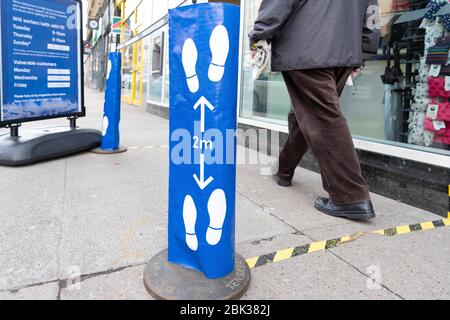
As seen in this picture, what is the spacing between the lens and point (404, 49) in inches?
134

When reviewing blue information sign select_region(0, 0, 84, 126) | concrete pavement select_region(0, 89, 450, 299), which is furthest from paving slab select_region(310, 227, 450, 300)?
blue information sign select_region(0, 0, 84, 126)

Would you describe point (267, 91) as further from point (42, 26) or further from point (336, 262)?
point (336, 262)

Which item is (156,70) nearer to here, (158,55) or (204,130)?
(158,55)

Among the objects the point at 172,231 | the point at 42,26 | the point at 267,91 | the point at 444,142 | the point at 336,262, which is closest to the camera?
the point at 172,231

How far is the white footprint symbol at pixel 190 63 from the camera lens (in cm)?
152

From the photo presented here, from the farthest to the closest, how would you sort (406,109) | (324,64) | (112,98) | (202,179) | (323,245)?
(112,98) < (406,109) < (324,64) < (323,245) < (202,179)

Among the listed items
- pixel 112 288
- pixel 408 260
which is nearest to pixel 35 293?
pixel 112 288

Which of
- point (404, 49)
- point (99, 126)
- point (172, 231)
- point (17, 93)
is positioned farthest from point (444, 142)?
point (99, 126)

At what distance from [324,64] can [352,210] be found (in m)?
0.99

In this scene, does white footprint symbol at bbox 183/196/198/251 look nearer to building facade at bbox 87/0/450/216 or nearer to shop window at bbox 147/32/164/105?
building facade at bbox 87/0/450/216

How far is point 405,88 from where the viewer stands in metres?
3.43

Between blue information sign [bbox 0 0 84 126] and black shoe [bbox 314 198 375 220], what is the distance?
3290 millimetres

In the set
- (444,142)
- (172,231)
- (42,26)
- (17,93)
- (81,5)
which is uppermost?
(81,5)
